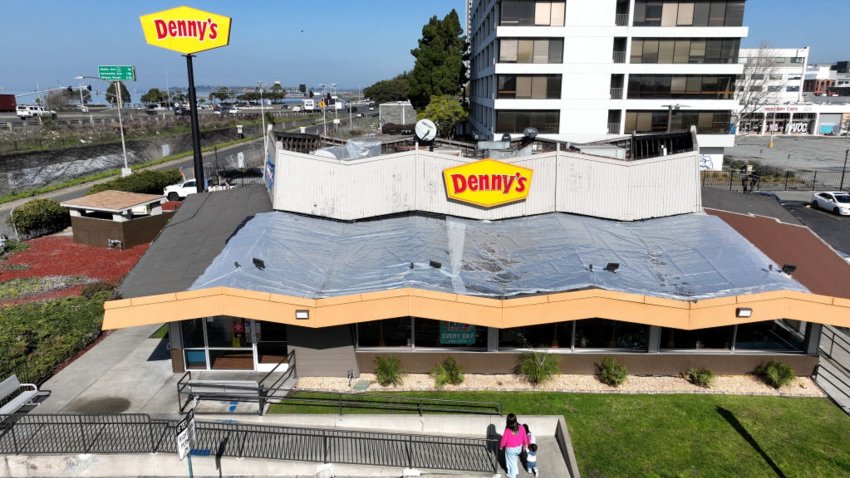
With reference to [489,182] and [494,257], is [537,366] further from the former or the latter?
[489,182]

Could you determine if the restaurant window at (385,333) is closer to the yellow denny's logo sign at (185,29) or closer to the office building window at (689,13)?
the yellow denny's logo sign at (185,29)

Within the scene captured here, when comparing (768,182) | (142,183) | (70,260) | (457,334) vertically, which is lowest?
(70,260)

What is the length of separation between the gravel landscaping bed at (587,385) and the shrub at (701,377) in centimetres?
15

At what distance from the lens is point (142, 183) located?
153 feet

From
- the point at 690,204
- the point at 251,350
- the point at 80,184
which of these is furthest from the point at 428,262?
the point at 80,184

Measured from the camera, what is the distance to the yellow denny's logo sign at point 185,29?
110 feet

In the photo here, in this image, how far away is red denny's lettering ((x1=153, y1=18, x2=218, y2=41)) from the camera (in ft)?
110

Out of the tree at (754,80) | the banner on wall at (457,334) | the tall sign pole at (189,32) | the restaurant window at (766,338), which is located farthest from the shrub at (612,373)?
the tree at (754,80)

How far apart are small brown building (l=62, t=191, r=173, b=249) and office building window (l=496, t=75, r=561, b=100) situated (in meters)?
36.2

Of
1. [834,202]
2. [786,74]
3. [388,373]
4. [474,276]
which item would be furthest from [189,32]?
[786,74]

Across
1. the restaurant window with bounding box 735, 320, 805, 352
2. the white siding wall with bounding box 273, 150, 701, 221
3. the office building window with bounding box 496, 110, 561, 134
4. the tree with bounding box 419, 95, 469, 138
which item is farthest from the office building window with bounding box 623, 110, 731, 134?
the restaurant window with bounding box 735, 320, 805, 352

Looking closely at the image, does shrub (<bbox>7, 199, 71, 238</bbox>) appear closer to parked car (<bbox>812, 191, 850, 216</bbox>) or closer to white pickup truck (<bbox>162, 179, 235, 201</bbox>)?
white pickup truck (<bbox>162, 179, 235, 201</bbox>)

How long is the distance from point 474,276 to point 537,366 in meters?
3.57

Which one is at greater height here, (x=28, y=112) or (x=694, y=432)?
(x=28, y=112)
